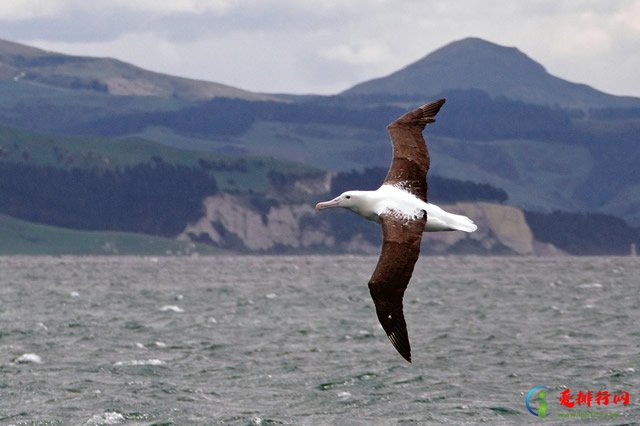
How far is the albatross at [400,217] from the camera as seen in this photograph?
20875 millimetres

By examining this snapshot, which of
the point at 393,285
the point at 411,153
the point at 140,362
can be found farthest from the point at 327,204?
the point at 140,362

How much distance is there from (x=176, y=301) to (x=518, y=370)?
4361 cm

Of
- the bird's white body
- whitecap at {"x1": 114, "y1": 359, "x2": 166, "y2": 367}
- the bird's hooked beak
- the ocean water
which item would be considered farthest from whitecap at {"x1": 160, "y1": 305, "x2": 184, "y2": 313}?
the bird's white body

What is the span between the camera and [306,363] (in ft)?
137

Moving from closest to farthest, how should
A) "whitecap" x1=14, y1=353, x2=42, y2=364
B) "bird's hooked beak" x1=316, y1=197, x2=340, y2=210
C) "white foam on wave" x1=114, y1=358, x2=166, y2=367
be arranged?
"bird's hooked beak" x1=316, y1=197, x2=340, y2=210 < "white foam on wave" x1=114, y1=358, x2=166, y2=367 < "whitecap" x1=14, y1=353, x2=42, y2=364

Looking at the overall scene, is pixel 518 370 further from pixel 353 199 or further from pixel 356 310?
pixel 356 310

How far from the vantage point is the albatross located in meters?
20.9

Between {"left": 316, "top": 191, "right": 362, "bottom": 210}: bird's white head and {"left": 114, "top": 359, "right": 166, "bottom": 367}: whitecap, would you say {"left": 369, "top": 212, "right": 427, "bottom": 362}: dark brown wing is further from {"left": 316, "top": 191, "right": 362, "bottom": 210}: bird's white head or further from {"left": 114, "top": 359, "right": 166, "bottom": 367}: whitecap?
{"left": 114, "top": 359, "right": 166, "bottom": 367}: whitecap

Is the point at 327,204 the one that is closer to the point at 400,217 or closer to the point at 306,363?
the point at 400,217

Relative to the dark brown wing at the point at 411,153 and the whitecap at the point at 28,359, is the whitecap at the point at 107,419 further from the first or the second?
the whitecap at the point at 28,359

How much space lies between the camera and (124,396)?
3434 cm

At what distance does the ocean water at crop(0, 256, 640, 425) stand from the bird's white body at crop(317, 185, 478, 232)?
904cm

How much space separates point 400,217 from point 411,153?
2968 mm

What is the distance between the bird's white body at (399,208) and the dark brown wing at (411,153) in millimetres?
623
